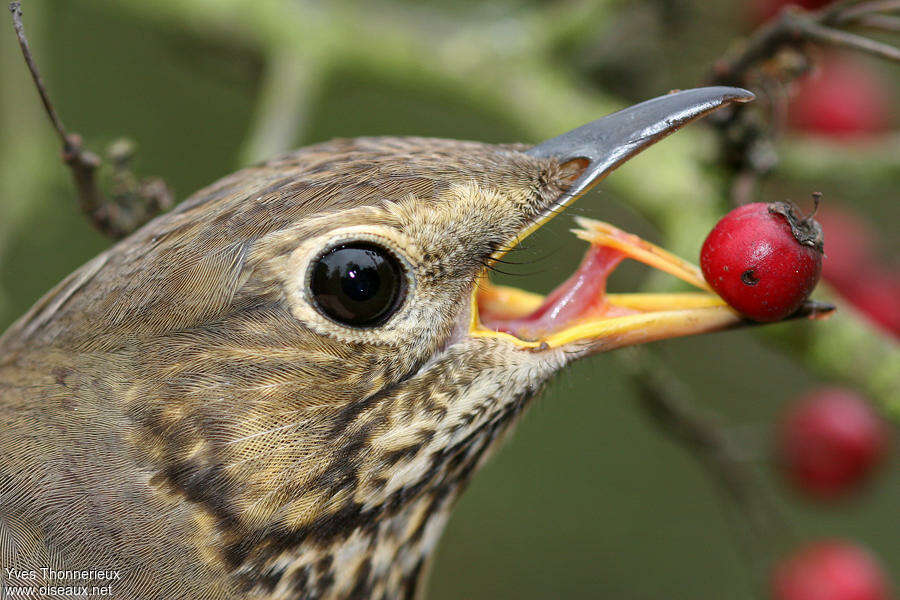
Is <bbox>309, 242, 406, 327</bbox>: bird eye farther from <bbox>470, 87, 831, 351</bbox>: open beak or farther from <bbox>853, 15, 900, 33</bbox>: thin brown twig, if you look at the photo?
<bbox>853, 15, 900, 33</bbox>: thin brown twig

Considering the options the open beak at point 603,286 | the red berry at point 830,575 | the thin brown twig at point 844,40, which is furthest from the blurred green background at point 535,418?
the open beak at point 603,286

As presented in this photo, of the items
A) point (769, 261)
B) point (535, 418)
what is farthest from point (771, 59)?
point (535, 418)

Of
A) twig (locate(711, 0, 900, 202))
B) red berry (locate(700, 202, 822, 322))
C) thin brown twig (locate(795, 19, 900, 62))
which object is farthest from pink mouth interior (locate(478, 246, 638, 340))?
thin brown twig (locate(795, 19, 900, 62))

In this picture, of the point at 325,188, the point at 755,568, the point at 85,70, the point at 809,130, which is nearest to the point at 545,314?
the point at 325,188

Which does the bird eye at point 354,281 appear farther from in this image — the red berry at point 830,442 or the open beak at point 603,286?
the red berry at point 830,442

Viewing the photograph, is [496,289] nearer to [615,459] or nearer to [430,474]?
[430,474]

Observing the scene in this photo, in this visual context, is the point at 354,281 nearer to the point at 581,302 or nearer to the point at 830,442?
the point at 581,302
